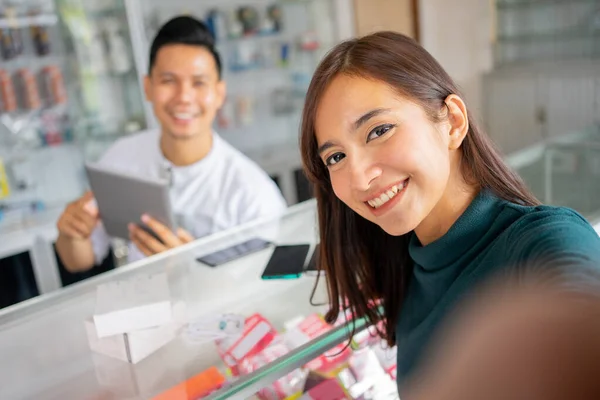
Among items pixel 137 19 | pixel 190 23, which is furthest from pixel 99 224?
pixel 137 19

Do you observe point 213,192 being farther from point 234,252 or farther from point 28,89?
point 28,89

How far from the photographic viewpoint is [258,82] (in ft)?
12.1

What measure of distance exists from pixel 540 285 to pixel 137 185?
136 centimetres

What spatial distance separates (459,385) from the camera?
2.67 ft

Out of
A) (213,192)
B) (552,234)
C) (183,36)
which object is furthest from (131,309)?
(183,36)

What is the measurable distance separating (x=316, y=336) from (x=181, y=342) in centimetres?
25

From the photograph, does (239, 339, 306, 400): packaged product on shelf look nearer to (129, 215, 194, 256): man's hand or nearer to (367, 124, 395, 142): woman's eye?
(367, 124, 395, 142): woman's eye

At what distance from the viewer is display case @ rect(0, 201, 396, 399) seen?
885mm

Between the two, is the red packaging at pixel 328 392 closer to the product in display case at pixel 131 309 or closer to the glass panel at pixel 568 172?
the product in display case at pixel 131 309

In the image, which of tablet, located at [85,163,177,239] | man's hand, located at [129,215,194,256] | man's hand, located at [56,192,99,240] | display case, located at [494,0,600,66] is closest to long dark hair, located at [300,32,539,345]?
tablet, located at [85,163,177,239]

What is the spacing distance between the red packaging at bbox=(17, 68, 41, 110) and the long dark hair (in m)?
2.38

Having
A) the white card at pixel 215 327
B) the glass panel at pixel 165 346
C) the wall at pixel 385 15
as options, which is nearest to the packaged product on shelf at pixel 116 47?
the wall at pixel 385 15

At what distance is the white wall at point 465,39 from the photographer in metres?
4.33

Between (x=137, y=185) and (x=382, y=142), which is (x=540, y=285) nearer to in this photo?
(x=382, y=142)
